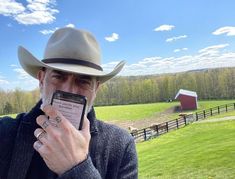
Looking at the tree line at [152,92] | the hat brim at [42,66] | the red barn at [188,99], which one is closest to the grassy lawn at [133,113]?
the red barn at [188,99]

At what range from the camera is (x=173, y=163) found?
36.3ft

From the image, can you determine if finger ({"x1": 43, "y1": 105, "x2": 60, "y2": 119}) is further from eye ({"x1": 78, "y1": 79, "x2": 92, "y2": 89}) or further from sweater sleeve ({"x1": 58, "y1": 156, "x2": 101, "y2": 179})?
A: eye ({"x1": 78, "y1": 79, "x2": 92, "y2": 89})

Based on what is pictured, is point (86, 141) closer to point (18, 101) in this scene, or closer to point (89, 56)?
point (89, 56)

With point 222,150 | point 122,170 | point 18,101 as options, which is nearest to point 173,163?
point 222,150

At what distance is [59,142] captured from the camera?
1.31 meters

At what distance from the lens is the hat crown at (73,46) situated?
1.89 m

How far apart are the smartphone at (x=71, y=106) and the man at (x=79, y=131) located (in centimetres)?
4

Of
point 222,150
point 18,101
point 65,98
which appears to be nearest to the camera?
point 65,98

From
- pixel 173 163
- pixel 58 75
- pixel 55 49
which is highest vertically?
pixel 55 49

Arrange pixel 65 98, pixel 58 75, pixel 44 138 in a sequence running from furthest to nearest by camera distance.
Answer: pixel 58 75, pixel 65 98, pixel 44 138

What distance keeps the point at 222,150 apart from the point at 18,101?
295ft

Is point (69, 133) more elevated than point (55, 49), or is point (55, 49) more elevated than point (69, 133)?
point (55, 49)

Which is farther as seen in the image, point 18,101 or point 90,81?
point 18,101

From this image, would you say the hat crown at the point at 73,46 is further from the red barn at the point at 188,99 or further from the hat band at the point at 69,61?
the red barn at the point at 188,99
